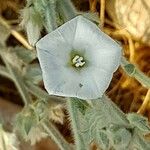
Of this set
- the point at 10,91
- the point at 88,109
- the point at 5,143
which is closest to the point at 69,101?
the point at 88,109

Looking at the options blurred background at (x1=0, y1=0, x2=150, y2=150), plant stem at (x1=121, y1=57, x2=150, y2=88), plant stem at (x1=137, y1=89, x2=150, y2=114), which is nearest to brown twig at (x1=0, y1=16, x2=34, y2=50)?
blurred background at (x1=0, y1=0, x2=150, y2=150)

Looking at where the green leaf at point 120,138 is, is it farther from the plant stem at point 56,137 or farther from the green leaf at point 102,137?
the plant stem at point 56,137

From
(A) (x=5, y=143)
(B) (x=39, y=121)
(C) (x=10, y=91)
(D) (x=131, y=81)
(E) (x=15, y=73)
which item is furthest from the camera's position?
(C) (x=10, y=91)

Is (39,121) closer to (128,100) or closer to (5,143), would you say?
(5,143)

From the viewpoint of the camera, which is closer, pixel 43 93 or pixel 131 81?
pixel 43 93

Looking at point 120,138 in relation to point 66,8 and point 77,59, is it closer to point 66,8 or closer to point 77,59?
point 77,59

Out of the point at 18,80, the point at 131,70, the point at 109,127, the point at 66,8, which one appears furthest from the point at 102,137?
the point at 18,80
